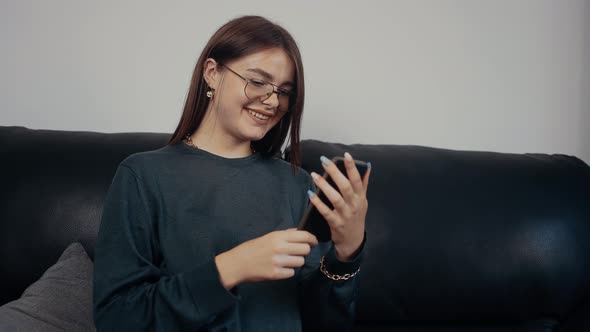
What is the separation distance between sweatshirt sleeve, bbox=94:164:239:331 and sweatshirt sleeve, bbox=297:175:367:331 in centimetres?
20

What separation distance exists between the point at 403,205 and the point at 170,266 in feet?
2.16

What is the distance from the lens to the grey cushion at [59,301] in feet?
3.17

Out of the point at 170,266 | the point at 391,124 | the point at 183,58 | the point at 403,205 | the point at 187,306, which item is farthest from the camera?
the point at 391,124

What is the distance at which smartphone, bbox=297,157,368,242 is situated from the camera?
2.56 ft

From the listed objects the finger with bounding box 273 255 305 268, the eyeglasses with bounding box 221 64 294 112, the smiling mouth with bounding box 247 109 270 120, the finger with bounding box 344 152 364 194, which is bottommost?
the finger with bounding box 273 255 305 268

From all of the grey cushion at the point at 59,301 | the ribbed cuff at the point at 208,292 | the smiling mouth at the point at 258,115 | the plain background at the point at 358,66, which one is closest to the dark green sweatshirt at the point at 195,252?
the ribbed cuff at the point at 208,292

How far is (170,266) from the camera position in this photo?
90 cm

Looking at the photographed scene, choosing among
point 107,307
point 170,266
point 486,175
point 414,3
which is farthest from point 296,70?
point 414,3

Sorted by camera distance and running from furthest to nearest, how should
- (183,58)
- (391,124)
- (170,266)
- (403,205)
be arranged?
1. (391,124)
2. (183,58)
3. (403,205)
4. (170,266)

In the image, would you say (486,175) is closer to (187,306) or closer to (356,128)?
(356,128)

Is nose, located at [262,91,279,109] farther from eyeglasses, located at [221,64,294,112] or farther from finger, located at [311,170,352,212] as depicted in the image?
finger, located at [311,170,352,212]

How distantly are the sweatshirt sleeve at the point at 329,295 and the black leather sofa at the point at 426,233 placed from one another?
0.97 ft

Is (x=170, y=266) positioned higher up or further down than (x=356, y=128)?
further down

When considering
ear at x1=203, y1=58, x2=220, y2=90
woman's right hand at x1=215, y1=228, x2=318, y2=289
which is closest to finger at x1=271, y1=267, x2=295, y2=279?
woman's right hand at x1=215, y1=228, x2=318, y2=289
